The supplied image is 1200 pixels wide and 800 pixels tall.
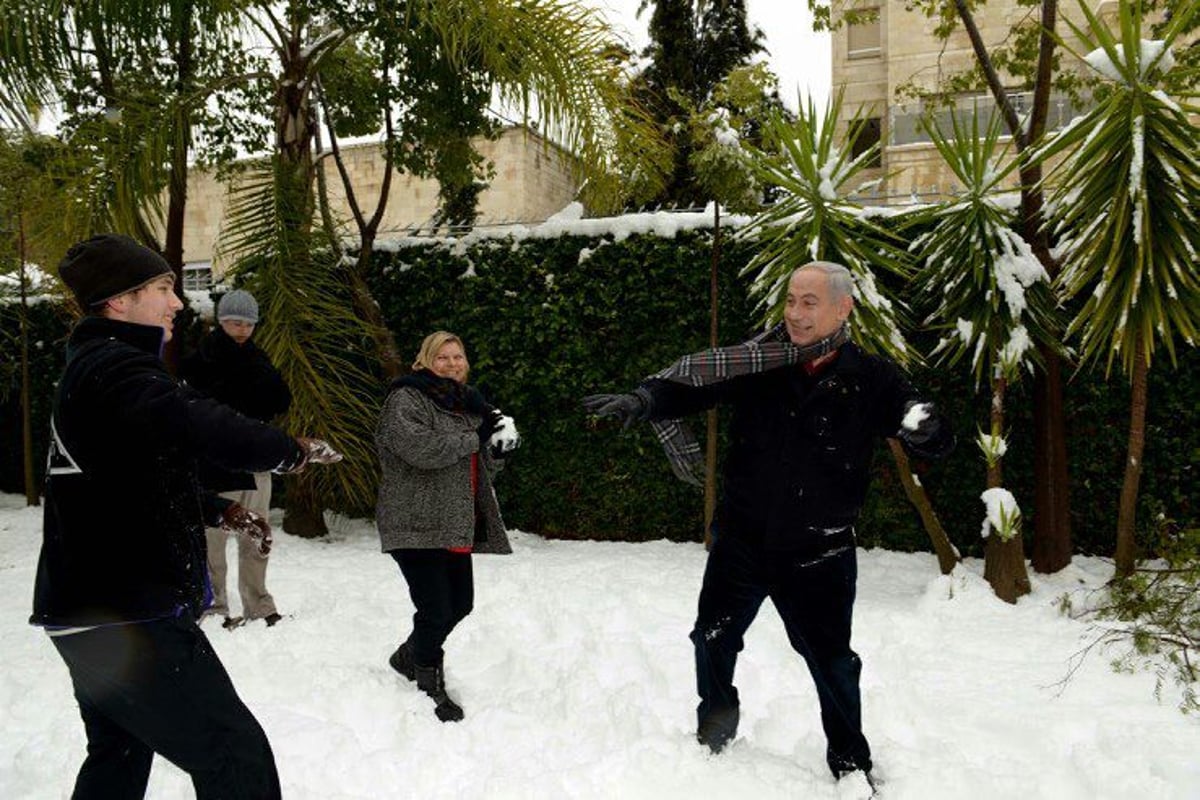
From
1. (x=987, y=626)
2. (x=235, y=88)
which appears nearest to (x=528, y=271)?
(x=235, y=88)

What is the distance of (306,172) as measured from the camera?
6.48 metres

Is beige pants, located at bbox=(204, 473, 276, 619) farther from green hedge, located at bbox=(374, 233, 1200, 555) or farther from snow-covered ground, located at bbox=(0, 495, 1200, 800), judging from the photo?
green hedge, located at bbox=(374, 233, 1200, 555)

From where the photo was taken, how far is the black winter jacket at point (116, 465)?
1.85 meters

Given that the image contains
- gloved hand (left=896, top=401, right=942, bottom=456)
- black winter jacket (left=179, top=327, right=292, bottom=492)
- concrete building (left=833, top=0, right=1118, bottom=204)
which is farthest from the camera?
concrete building (left=833, top=0, right=1118, bottom=204)

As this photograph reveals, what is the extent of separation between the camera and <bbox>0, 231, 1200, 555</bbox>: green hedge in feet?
18.0

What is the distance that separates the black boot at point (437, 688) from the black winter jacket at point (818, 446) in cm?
157

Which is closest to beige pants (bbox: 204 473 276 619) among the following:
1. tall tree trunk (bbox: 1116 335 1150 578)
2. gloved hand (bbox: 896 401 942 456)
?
gloved hand (bbox: 896 401 942 456)

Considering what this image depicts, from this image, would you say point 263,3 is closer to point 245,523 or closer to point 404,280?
point 404,280

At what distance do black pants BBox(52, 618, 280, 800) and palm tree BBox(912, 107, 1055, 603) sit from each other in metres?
4.25

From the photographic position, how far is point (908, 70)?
17.3 m

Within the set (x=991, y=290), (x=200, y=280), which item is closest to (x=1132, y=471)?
(x=991, y=290)

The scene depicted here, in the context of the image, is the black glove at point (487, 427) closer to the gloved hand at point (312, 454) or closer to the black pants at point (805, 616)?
the black pants at point (805, 616)

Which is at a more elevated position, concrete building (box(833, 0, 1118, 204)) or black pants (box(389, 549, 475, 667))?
concrete building (box(833, 0, 1118, 204))

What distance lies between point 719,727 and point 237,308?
342 centimetres
